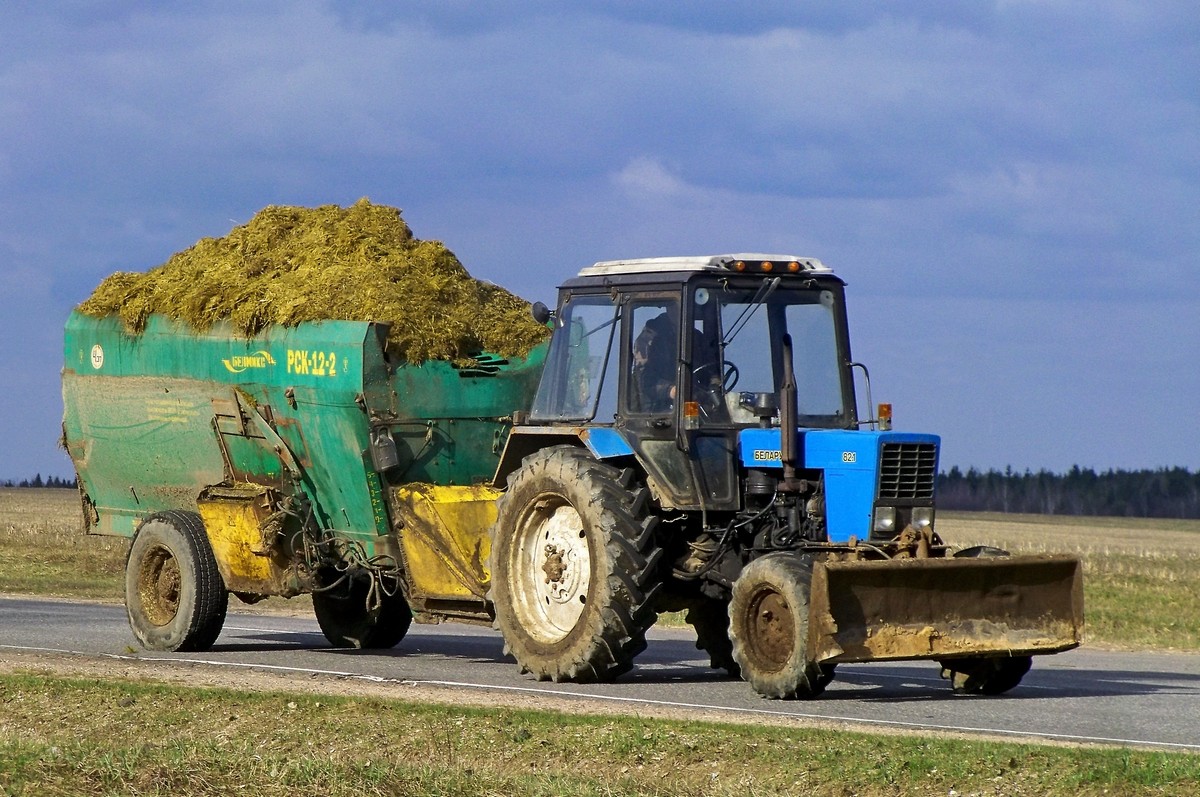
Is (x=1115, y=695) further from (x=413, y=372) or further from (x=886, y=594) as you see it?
(x=413, y=372)

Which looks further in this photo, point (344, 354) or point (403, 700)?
point (344, 354)

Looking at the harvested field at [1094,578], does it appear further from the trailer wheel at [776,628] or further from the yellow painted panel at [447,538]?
the trailer wheel at [776,628]

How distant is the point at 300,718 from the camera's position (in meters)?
10.6

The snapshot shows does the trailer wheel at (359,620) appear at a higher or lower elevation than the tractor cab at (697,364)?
lower

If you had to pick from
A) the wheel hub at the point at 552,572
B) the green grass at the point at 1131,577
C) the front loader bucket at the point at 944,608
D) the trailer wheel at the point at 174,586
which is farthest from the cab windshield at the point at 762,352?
the green grass at the point at 1131,577

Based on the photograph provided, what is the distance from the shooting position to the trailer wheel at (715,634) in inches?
558

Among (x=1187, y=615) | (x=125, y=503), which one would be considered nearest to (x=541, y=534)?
(x=125, y=503)

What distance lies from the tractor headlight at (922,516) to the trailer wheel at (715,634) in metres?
2.22

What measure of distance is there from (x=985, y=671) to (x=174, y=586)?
774 centimetres

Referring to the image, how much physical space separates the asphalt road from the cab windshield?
2107 millimetres

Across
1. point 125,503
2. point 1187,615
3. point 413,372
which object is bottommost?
point 1187,615

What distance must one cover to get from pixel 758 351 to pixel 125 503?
761 cm

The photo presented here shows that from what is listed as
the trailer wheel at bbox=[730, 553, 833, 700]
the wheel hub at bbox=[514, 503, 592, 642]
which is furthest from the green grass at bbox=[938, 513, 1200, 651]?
the trailer wheel at bbox=[730, 553, 833, 700]

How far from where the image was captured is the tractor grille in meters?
12.2
